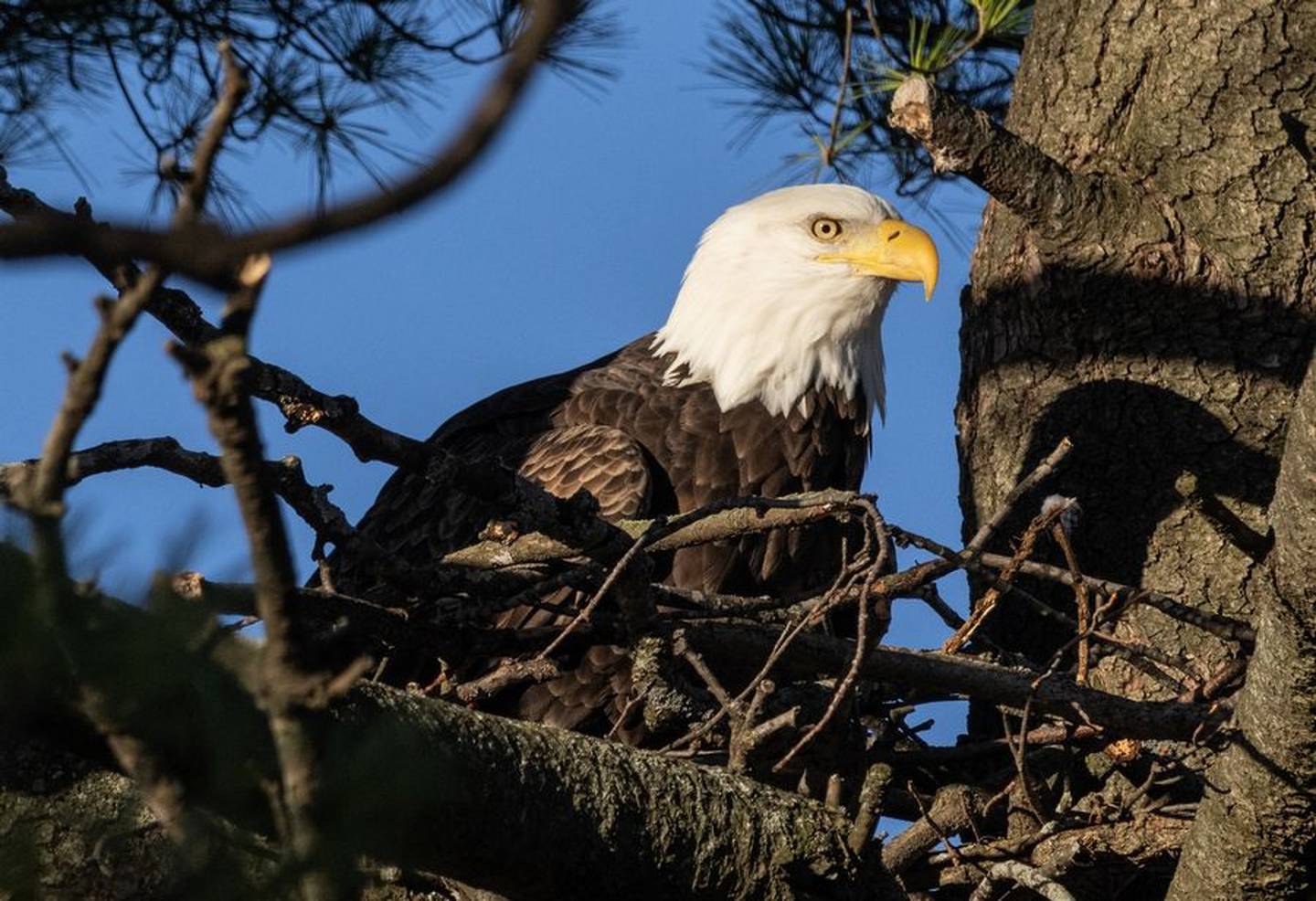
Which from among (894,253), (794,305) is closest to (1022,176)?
(894,253)

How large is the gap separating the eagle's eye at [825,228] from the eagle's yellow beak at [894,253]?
1.5 inches

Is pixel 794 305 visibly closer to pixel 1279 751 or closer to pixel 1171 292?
pixel 1171 292

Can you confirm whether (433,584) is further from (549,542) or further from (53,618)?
(53,618)

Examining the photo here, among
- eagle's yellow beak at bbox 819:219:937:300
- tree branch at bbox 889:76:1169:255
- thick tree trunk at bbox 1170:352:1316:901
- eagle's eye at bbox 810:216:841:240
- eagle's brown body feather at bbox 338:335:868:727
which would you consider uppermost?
eagle's eye at bbox 810:216:841:240

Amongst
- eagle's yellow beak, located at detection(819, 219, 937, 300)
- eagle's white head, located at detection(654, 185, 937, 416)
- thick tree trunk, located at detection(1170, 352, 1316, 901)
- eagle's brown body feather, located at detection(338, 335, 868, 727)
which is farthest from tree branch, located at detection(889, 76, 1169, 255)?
thick tree trunk, located at detection(1170, 352, 1316, 901)

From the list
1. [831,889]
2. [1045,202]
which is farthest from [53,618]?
[1045,202]

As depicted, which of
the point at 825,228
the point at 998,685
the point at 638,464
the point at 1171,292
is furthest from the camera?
the point at 825,228

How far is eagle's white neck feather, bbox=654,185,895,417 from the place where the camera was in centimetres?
457

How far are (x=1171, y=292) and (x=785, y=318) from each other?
1048 millimetres

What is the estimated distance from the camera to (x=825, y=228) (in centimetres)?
460

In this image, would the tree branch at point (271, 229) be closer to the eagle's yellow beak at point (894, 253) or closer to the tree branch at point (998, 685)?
the tree branch at point (998, 685)

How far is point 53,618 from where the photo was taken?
119 centimetres

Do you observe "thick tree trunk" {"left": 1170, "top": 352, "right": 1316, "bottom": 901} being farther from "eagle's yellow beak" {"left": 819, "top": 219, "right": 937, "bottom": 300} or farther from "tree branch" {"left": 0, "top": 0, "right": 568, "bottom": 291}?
"eagle's yellow beak" {"left": 819, "top": 219, "right": 937, "bottom": 300}

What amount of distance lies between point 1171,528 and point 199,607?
120 inches
